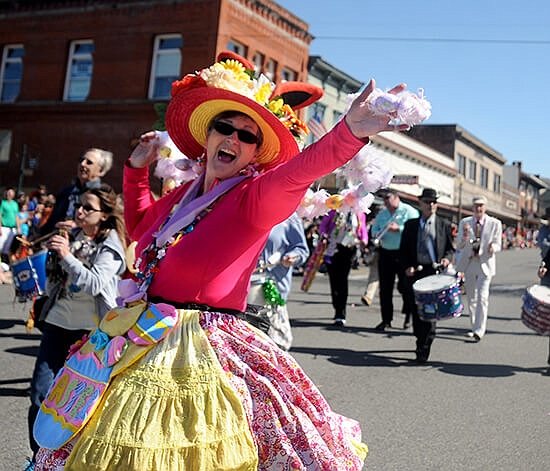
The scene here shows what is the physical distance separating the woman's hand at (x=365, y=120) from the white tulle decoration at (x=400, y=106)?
0.05 feet

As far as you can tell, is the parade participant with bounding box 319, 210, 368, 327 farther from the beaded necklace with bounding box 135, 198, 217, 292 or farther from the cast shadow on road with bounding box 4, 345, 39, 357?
the beaded necklace with bounding box 135, 198, 217, 292

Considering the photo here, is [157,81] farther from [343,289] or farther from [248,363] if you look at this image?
[248,363]

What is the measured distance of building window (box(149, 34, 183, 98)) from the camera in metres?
22.0

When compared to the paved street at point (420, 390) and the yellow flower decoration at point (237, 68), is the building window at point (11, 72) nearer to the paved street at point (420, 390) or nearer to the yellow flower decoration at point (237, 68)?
the paved street at point (420, 390)

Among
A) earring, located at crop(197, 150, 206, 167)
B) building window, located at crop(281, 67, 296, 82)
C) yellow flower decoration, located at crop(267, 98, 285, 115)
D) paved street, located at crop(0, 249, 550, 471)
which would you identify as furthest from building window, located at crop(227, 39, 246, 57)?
yellow flower decoration, located at crop(267, 98, 285, 115)

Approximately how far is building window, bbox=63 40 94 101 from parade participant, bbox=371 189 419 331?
16.9 m

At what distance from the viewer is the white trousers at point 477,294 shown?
28.5ft

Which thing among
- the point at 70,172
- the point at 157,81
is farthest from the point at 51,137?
the point at 157,81

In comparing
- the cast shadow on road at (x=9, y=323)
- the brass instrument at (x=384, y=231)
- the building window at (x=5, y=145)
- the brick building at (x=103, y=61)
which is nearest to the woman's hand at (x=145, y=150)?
the cast shadow on road at (x=9, y=323)

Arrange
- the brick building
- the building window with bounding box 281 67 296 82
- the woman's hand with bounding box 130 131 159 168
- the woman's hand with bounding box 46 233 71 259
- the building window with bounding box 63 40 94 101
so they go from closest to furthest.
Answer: the woman's hand with bounding box 130 131 159 168
the woman's hand with bounding box 46 233 71 259
the brick building
the building window with bounding box 63 40 94 101
the building window with bounding box 281 67 296 82

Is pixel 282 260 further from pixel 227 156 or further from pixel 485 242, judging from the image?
pixel 227 156

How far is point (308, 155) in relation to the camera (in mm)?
1957

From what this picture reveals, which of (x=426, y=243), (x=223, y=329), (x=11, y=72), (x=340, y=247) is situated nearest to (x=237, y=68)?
(x=223, y=329)

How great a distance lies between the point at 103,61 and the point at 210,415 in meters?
23.1
